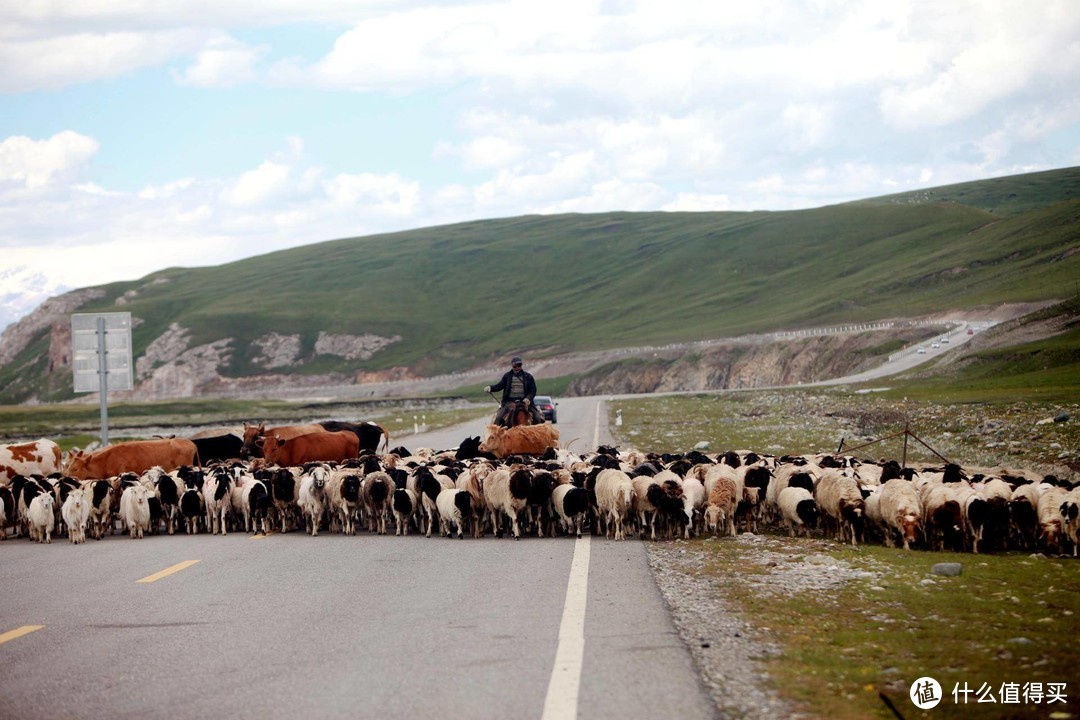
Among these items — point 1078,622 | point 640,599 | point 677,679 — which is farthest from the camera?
point 640,599

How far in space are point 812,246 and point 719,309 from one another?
109ft

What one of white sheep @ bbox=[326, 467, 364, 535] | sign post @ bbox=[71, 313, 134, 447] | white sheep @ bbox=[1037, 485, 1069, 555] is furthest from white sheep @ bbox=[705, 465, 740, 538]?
sign post @ bbox=[71, 313, 134, 447]

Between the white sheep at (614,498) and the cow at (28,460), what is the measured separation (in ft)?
42.2

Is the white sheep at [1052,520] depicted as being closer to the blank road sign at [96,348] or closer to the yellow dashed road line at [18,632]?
the yellow dashed road line at [18,632]

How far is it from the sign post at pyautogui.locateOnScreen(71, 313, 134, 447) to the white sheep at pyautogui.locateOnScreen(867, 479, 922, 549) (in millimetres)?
17818

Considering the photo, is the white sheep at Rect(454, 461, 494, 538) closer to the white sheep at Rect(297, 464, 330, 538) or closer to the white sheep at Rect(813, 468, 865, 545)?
the white sheep at Rect(297, 464, 330, 538)

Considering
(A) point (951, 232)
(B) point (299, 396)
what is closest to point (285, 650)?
(B) point (299, 396)

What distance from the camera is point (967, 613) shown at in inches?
347

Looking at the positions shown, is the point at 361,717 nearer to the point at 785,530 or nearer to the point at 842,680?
the point at 842,680

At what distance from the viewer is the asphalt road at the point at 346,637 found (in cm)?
652

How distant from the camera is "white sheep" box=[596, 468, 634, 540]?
14281 millimetres

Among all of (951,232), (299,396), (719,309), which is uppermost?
(951,232)

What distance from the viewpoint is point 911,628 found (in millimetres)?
8328

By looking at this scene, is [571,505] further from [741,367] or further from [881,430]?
[741,367]
